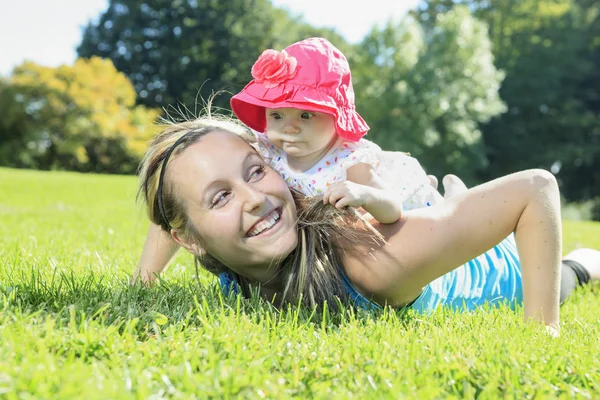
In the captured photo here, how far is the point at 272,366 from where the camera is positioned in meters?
2.17

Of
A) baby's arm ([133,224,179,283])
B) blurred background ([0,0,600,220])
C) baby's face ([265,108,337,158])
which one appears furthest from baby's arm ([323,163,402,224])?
blurred background ([0,0,600,220])

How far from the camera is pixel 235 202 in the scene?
9.29ft

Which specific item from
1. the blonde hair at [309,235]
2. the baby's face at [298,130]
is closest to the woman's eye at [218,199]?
the blonde hair at [309,235]

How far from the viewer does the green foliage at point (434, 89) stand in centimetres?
3278

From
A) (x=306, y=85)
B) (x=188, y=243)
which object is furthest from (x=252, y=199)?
(x=306, y=85)

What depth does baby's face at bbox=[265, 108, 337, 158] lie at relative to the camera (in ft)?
11.4

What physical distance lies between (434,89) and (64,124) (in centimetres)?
2028

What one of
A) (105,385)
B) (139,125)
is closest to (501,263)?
(105,385)

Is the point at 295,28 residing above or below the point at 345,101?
above

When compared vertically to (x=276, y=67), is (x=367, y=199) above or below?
below

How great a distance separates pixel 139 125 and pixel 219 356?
3636 centimetres

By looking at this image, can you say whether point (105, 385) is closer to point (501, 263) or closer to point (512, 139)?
point (501, 263)

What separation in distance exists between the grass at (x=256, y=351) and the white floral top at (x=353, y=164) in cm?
77

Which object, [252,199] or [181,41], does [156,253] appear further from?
[181,41]
